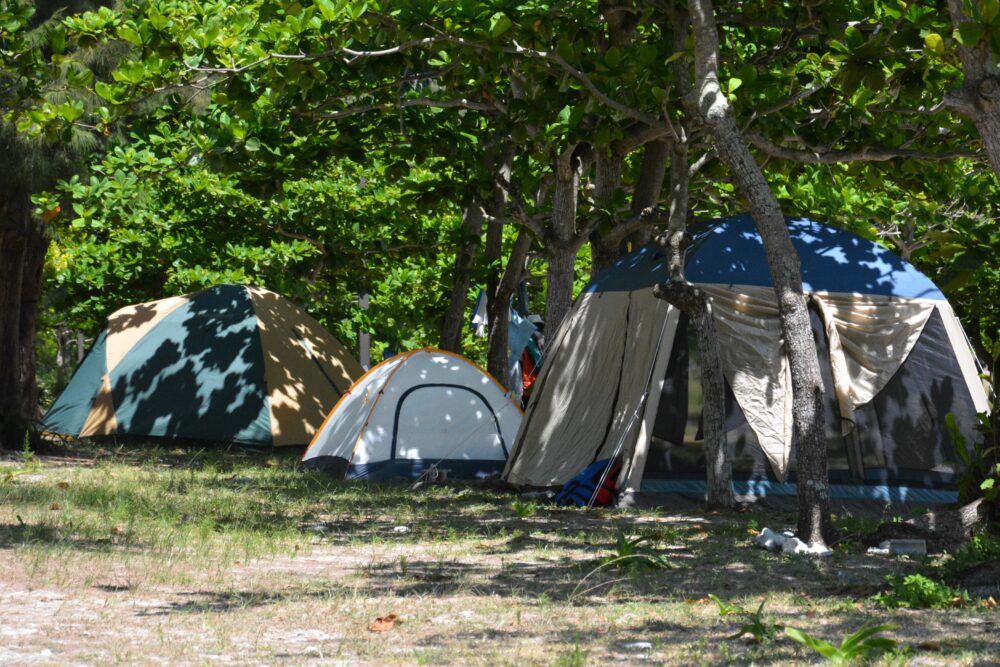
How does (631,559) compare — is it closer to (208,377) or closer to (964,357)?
(964,357)

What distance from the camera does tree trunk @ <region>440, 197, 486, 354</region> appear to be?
14555 millimetres

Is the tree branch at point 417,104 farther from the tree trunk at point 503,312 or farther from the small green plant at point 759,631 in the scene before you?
the small green plant at point 759,631

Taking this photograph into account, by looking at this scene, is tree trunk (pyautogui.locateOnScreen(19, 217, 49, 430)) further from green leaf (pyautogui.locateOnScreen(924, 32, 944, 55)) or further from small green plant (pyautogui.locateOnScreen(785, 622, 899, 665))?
small green plant (pyautogui.locateOnScreen(785, 622, 899, 665))

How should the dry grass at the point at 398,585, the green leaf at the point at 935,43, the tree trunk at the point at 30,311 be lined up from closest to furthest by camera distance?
the dry grass at the point at 398,585 < the green leaf at the point at 935,43 < the tree trunk at the point at 30,311

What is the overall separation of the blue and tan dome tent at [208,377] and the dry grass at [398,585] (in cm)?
482

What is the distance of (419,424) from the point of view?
11750 mm

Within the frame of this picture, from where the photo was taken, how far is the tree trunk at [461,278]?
1455cm

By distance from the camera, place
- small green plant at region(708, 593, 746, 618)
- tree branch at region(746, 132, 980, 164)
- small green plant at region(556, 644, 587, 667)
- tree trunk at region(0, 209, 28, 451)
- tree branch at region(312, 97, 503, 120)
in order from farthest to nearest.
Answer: tree trunk at region(0, 209, 28, 451), tree branch at region(312, 97, 503, 120), tree branch at region(746, 132, 980, 164), small green plant at region(708, 593, 746, 618), small green plant at region(556, 644, 587, 667)

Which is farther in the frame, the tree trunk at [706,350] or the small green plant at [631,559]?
the tree trunk at [706,350]

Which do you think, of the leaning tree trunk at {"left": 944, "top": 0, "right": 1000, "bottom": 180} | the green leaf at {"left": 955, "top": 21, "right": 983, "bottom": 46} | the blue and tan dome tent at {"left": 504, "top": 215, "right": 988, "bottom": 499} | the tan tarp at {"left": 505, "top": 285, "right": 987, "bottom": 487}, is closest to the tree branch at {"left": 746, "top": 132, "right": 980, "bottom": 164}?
the blue and tan dome tent at {"left": 504, "top": 215, "right": 988, "bottom": 499}

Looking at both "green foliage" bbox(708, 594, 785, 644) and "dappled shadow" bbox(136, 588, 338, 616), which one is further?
"dappled shadow" bbox(136, 588, 338, 616)

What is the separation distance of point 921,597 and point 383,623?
2377 mm

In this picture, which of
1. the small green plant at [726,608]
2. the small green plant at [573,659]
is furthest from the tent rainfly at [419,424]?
the small green plant at [573,659]

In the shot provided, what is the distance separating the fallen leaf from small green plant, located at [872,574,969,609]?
7.14ft
